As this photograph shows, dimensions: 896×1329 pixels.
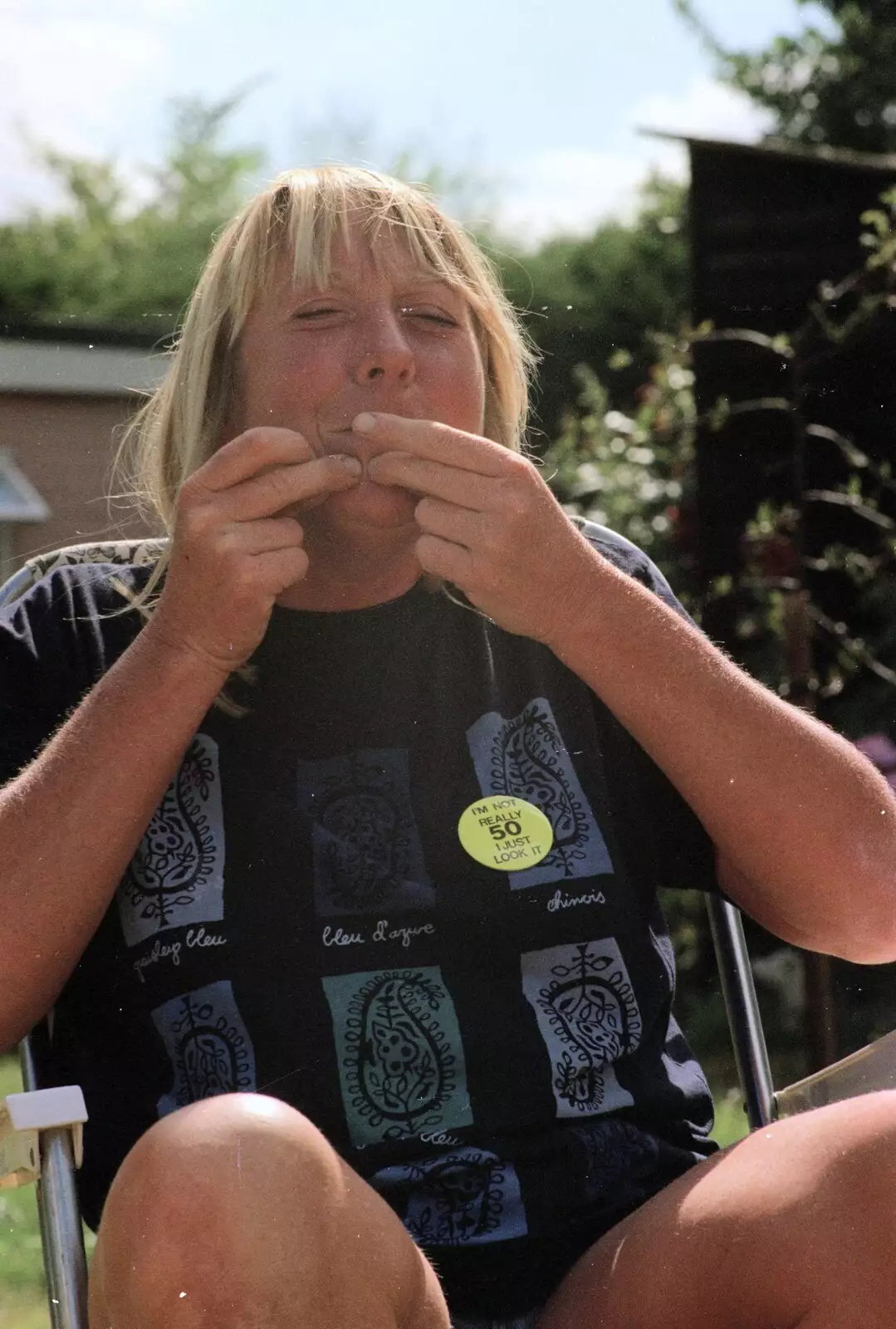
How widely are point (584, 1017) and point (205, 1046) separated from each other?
0.38 m

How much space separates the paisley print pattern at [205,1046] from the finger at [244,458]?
1.64 feet

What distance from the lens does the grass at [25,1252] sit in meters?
2.80

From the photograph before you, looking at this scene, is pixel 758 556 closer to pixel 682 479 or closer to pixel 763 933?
pixel 682 479

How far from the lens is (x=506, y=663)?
1.69 metres

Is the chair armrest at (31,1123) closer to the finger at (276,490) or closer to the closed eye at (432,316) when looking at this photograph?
the finger at (276,490)

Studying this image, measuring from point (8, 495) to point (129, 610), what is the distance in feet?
2.02

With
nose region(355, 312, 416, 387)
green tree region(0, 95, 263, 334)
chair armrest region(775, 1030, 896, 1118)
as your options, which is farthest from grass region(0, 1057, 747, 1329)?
green tree region(0, 95, 263, 334)

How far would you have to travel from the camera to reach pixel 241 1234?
1021 millimetres

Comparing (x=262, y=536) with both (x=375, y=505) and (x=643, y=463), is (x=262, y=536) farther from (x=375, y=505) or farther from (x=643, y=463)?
(x=643, y=463)

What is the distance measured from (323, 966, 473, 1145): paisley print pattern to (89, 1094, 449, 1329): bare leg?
0.32 meters

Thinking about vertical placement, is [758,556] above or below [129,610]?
above

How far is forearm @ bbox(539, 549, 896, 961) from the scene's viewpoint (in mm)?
1478

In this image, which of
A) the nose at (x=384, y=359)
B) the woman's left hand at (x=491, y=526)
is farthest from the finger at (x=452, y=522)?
the nose at (x=384, y=359)

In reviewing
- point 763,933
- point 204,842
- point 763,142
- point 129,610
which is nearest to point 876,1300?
point 204,842
